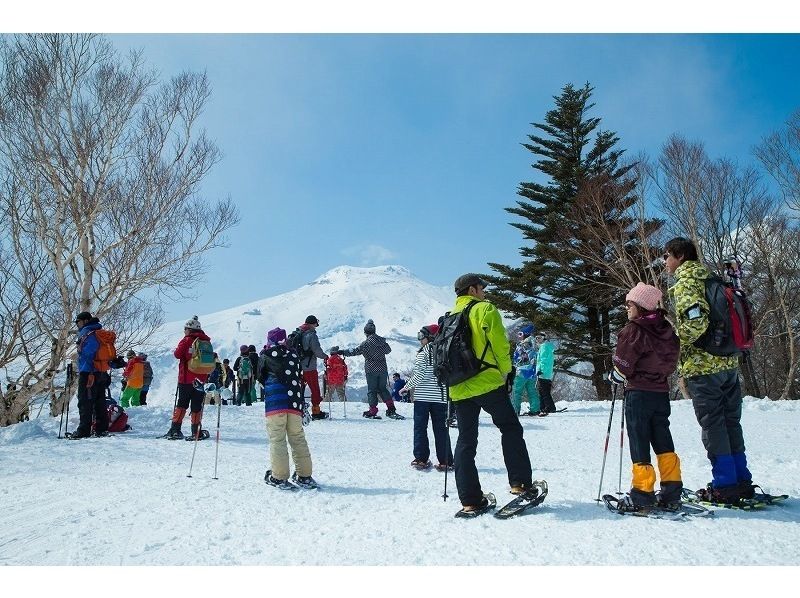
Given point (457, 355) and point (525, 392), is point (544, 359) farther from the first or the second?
point (457, 355)

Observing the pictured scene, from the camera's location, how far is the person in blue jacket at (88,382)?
8.95 m

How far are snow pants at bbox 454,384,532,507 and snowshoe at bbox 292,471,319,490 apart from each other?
5.92ft

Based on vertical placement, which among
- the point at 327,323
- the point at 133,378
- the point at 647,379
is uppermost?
the point at 327,323

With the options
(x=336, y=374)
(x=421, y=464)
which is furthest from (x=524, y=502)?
(x=336, y=374)

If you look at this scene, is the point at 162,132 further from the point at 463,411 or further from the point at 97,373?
the point at 463,411

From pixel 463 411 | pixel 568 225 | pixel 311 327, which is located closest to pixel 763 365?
pixel 568 225

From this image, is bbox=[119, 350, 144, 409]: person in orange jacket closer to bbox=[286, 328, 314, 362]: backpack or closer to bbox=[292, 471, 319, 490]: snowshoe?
bbox=[286, 328, 314, 362]: backpack

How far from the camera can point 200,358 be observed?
26.6 ft

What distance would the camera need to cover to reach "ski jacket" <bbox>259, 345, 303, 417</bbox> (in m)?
5.41

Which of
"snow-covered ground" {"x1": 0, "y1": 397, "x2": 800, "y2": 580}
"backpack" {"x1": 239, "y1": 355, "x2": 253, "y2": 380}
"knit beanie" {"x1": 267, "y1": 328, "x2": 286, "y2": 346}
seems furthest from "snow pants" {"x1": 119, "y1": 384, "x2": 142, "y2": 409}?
"knit beanie" {"x1": 267, "y1": 328, "x2": 286, "y2": 346}

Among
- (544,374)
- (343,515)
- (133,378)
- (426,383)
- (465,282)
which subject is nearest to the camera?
(343,515)

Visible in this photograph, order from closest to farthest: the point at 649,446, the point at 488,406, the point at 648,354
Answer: the point at 649,446
the point at 648,354
the point at 488,406

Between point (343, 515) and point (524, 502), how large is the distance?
1462mm

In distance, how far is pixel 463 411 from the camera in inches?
170
